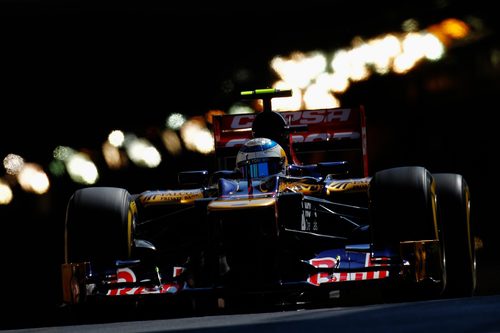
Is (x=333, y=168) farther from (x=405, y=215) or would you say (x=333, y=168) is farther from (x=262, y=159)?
(x=405, y=215)

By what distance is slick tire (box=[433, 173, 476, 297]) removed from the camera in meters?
10.4

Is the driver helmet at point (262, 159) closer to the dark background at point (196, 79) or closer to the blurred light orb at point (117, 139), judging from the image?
the dark background at point (196, 79)

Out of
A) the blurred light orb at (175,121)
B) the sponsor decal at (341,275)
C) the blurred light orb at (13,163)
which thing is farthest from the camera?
the blurred light orb at (13,163)

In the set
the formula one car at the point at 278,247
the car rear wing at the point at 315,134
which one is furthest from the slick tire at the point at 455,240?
the car rear wing at the point at 315,134

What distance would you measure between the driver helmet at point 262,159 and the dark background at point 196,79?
19.1ft

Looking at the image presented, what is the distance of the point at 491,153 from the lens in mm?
20688

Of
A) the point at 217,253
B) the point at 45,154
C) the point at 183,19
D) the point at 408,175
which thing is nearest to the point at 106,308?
the point at 217,253

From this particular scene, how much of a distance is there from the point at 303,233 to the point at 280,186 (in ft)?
3.88

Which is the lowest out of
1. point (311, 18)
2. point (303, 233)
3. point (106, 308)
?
point (106, 308)

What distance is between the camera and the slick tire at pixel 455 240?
10.4m

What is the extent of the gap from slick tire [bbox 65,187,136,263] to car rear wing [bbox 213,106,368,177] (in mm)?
3720

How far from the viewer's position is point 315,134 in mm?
13516

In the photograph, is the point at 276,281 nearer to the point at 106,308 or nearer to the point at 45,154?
the point at 106,308

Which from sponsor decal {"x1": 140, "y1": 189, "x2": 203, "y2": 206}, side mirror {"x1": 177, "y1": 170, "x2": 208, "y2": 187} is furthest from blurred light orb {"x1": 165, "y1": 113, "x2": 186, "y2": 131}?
side mirror {"x1": 177, "y1": 170, "x2": 208, "y2": 187}
